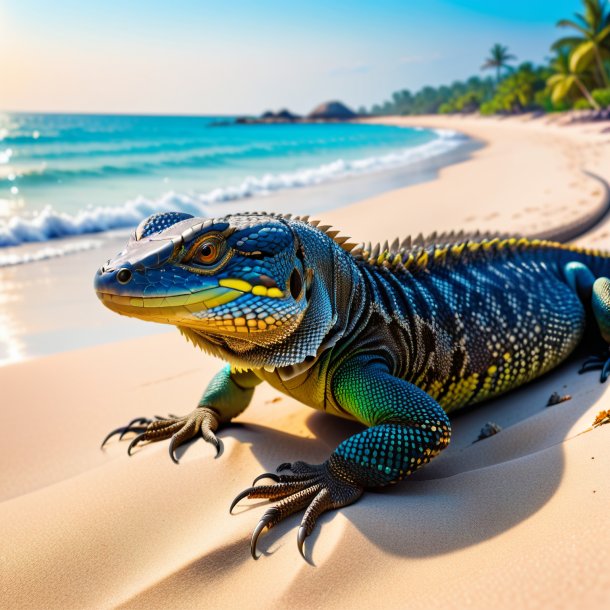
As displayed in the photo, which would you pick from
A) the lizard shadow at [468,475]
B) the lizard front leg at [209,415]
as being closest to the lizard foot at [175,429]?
the lizard front leg at [209,415]

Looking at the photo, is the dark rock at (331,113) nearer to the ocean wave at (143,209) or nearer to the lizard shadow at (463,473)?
the ocean wave at (143,209)

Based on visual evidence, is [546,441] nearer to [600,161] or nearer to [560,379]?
[560,379]

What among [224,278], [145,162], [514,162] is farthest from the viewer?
[145,162]

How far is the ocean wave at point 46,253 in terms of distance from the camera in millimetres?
11648

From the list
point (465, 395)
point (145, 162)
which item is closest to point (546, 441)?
point (465, 395)

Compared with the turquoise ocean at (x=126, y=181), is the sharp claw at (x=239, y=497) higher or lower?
lower

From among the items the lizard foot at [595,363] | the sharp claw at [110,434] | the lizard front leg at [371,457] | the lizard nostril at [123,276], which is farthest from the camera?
the lizard foot at [595,363]

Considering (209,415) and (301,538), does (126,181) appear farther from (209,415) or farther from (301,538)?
(301,538)

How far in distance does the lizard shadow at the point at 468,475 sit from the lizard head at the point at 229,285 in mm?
865

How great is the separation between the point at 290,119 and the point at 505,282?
160m

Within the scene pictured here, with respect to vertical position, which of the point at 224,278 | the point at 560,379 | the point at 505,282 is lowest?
the point at 560,379

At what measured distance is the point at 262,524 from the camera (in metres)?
2.74

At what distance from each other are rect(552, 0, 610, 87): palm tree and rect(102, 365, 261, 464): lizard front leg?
54534 millimetres

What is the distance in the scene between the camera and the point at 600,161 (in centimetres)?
1786
